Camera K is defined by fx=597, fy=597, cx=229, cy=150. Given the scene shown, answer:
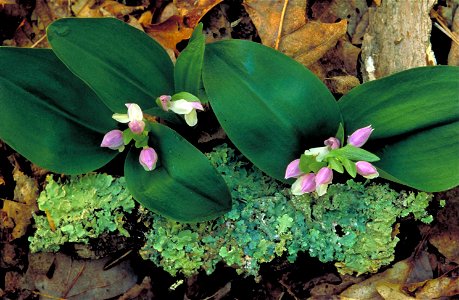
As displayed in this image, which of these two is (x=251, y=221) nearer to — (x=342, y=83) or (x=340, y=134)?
(x=340, y=134)

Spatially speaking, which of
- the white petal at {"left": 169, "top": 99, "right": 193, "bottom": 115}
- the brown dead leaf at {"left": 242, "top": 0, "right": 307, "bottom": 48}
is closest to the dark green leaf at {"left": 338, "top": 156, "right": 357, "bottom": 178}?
the white petal at {"left": 169, "top": 99, "right": 193, "bottom": 115}

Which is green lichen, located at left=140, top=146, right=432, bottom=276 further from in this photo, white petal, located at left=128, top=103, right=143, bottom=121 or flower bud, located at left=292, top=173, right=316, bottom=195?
white petal, located at left=128, top=103, right=143, bottom=121

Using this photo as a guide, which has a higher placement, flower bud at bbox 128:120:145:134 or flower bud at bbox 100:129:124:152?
flower bud at bbox 128:120:145:134

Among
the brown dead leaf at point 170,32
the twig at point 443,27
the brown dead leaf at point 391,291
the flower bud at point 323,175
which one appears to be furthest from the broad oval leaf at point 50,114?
the twig at point 443,27

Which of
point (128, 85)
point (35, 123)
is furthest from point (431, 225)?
point (35, 123)

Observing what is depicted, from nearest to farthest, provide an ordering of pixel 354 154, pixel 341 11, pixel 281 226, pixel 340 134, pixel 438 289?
pixel 354 154
pixel 340 134
pixel 281 226
pixel 438 289
pixel 341 11

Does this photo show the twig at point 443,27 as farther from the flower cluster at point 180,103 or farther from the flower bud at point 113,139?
the flower bud at point 113,139

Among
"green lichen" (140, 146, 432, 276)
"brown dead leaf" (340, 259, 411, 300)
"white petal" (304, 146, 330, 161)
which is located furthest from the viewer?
"brown dead leaf" (340, 259, 411, 300)

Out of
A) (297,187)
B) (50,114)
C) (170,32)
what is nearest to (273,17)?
(170,32)
